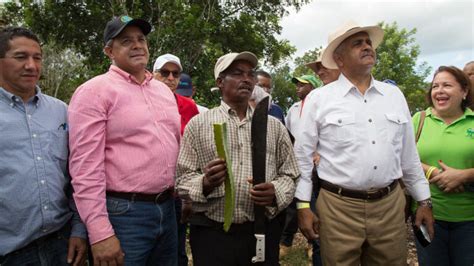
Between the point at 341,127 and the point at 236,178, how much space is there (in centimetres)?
84

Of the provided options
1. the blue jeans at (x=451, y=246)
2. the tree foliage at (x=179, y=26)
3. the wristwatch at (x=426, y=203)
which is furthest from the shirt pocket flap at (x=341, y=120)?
the tree foliage at (x=179, y=26)

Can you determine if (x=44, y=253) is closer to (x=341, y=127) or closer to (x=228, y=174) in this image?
(x=228, y=174)

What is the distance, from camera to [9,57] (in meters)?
2.16

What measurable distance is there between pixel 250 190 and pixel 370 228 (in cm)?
91

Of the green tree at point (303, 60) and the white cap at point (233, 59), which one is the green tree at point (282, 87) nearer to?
the green tree at point (303, 60)

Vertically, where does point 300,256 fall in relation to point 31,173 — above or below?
below

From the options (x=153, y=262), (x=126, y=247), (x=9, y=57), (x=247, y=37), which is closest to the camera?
(x=9, y=57)

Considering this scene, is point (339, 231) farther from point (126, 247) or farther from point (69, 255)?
point (69, 255)

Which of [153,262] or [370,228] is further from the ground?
[370,228]

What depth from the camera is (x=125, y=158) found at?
2355mm

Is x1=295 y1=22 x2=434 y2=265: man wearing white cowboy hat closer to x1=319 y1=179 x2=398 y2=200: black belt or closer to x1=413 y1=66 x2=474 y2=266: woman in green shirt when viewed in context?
x1=319 y1=179 x2=398 y2=200: black belt

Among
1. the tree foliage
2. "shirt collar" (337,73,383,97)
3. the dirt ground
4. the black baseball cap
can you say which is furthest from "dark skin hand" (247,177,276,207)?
the tree foliage

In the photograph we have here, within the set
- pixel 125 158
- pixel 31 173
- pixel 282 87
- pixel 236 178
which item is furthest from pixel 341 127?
pixel 282 87

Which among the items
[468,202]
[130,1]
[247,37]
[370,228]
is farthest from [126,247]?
[247,37]
